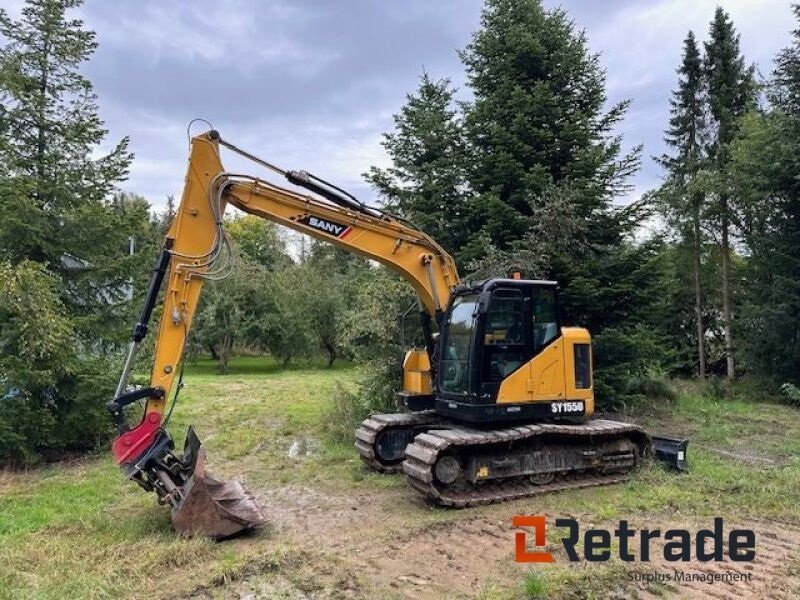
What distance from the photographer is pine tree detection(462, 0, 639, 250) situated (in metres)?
12.1

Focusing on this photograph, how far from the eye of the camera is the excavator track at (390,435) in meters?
8.06

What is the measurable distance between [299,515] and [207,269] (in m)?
2.73

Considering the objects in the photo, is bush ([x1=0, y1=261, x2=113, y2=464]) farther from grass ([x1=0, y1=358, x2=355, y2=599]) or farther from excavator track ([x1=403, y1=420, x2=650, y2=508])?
excavator track ([x1=403, y1=420, x2=650, y2=508])

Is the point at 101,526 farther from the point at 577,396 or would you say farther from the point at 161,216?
the point at 161,216

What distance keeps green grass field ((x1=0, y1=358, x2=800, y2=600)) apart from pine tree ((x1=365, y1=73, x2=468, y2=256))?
485cm

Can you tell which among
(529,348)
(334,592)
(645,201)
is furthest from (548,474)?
(645,201)

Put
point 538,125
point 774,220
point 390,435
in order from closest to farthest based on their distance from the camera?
point 390,435 → point 538,125 → point 774,220

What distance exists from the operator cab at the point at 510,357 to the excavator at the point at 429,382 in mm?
16

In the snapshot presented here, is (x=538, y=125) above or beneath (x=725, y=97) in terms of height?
beneath

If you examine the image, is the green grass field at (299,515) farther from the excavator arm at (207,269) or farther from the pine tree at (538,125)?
the pine tree at (538,125)

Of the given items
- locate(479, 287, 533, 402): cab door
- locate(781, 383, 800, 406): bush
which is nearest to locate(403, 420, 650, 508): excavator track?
locate(479, 287, 533, 402): cab door

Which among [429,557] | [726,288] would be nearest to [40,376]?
[429,557]

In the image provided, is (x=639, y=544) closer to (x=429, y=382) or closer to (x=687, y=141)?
(x=429, y=382)

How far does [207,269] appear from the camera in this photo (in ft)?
21.2
